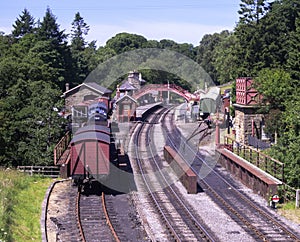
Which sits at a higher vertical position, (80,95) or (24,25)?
(24,25)

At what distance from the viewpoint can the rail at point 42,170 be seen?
88.1ft

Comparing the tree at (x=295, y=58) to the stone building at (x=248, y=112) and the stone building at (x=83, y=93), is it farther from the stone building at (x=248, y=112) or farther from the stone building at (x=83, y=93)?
the stone building at (x=83, y=93)

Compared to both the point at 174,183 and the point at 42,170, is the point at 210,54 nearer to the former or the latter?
the point at 174,183

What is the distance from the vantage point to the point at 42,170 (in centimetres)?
2716

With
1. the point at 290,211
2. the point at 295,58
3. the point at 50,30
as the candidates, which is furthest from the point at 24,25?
the point at 290,211

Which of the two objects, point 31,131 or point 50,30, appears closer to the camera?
point 31,131

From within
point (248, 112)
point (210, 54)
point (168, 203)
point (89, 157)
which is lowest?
point (168, 203)

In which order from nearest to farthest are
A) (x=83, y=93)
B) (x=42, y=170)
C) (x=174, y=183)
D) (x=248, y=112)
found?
1. (x=174, y=183)
2. (x=42, y=170)
3. (x=248, y=112)
4. (x=83, y=93)

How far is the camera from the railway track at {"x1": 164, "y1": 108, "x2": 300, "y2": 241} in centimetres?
1780

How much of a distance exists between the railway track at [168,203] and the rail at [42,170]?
494 cm

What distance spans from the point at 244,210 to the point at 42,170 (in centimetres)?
1170

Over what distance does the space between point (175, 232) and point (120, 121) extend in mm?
35956

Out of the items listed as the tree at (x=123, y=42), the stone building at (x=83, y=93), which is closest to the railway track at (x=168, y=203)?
the stone building at (x=83, y=93)

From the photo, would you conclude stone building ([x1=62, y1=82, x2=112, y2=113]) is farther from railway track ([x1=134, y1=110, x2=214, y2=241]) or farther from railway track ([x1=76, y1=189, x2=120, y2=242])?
railway track ([x1=76, y1=189, x2=120, y2=242])
